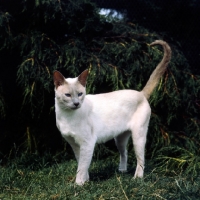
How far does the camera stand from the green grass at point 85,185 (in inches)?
125

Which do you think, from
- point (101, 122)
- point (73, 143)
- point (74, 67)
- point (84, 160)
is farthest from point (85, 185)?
point (74, 67)

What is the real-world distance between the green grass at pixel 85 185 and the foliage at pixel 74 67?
46cm

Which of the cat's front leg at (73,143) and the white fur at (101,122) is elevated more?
the white fur at (101,122)

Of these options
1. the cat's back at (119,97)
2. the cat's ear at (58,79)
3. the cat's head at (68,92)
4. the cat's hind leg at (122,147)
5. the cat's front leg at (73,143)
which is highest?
the cat's ear at (58,79)

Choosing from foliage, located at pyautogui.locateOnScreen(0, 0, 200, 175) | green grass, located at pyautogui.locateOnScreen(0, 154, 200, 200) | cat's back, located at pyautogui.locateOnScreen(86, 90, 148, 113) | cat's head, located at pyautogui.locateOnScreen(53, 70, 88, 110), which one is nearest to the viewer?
green grass, located at pyautogui.locateOnScreen(0, 154, 200, 200)

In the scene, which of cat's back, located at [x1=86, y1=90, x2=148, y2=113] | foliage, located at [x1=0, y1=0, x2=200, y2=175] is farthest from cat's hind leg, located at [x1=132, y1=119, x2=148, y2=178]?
foliage, located at [x1=0, y1=0, x2=200, y2=175]

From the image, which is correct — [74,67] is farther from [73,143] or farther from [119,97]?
Answer: [73,143]

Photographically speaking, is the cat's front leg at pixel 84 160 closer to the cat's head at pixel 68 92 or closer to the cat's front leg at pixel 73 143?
the cat's front leg at pixel 73 143

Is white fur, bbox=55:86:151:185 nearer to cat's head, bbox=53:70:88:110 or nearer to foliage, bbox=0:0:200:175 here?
cat's head, bbox=53:70:88:110

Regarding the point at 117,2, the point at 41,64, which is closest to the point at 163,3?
the point at 117,2

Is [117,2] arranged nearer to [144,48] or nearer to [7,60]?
[144,48]

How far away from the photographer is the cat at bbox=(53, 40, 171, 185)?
3639 millimetres

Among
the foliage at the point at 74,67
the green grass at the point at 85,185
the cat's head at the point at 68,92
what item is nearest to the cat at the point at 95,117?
the cat's head at the point at 68,92

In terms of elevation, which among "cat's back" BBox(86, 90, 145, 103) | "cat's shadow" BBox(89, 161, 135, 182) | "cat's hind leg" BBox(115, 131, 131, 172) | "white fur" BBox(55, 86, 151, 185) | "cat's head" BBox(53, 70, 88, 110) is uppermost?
"cat's head" BBox(53, 70, 88, 110)
